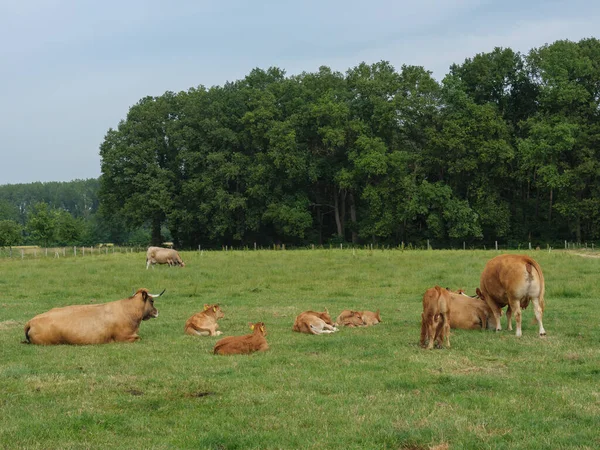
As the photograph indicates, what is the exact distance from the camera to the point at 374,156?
5675cm

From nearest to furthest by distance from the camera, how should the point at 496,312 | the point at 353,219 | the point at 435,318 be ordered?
the point at 435,318, the point at 496,312, the point at 353,219

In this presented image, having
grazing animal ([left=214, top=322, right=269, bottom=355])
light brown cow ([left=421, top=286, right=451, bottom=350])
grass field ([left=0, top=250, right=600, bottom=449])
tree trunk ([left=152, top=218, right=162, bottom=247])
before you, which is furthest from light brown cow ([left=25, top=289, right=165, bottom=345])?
tree trunk ([left=152, top=218, right=162, bottom=247])

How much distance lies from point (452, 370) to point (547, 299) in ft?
41.0

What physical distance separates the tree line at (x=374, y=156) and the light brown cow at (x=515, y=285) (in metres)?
42.7

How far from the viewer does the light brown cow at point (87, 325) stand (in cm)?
1248

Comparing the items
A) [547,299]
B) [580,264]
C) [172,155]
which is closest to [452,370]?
[547,299]

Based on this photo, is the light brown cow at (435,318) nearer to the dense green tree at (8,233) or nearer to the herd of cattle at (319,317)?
the herd of cattle at (319,317)

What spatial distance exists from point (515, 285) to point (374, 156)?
44.6m

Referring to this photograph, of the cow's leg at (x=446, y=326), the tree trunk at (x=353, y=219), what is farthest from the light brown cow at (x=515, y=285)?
the tree trunk at (x=353, y=219)

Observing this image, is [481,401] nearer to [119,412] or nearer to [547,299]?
[119,412]

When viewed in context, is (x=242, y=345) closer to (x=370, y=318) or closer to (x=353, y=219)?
(x=370, y=318)

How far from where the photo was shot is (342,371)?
9469mm

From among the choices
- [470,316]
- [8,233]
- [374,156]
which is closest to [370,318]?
[470,316]

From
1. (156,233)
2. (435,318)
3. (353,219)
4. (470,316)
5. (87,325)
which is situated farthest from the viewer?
(156,233)
